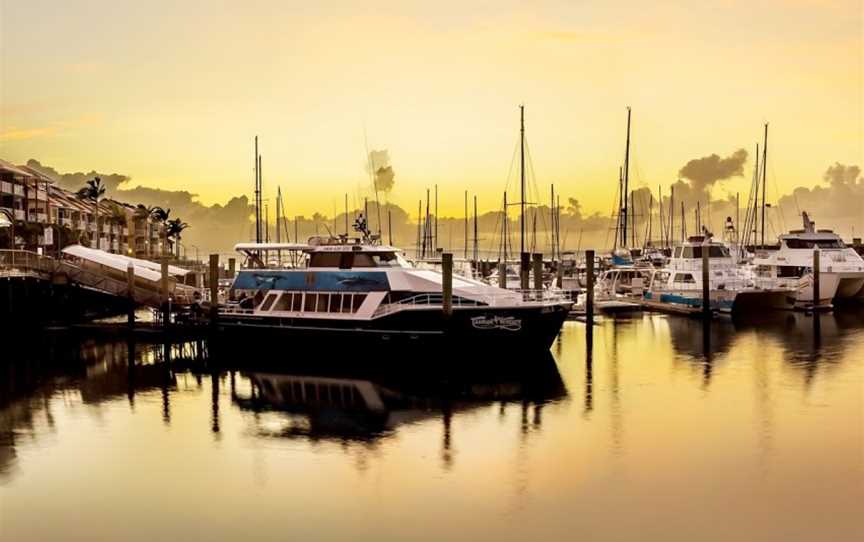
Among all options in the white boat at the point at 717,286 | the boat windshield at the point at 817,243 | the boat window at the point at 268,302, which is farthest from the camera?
the boat windshield at the point at 817,243

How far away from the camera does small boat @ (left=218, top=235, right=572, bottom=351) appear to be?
112ft

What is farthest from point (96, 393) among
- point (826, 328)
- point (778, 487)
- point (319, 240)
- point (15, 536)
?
point (826, 328)

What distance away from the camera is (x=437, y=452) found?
23.1 m

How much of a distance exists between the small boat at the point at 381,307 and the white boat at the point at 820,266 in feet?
101

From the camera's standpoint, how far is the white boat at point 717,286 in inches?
2258

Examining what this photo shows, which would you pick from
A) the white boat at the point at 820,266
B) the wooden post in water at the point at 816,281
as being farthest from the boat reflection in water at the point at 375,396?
the white boat at the point at 820,266

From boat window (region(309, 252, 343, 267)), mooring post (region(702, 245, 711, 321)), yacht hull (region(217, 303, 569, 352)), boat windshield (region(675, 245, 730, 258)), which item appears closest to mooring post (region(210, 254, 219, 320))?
boat window (region(309, 252, 343, 267))

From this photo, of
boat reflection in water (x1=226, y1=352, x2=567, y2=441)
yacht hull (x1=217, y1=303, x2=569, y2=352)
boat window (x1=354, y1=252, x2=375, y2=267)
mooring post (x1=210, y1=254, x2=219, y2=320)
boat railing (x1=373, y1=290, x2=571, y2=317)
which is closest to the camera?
boat reflection in water (x1=226, y1=352, x2=567, y2=441)

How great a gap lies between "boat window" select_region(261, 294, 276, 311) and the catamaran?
44 millimetres

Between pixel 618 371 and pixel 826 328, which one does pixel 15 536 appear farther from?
pixel 826 328

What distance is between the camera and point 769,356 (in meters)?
40.0

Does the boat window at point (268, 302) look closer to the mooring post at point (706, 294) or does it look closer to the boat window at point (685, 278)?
the mooring post at point (706, 294)

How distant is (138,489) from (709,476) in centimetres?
1338

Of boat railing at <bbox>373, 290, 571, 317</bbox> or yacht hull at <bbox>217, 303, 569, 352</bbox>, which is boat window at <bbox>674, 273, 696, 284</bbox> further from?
boat railing at <bbox>373, 290, 571, 317</bbox>
